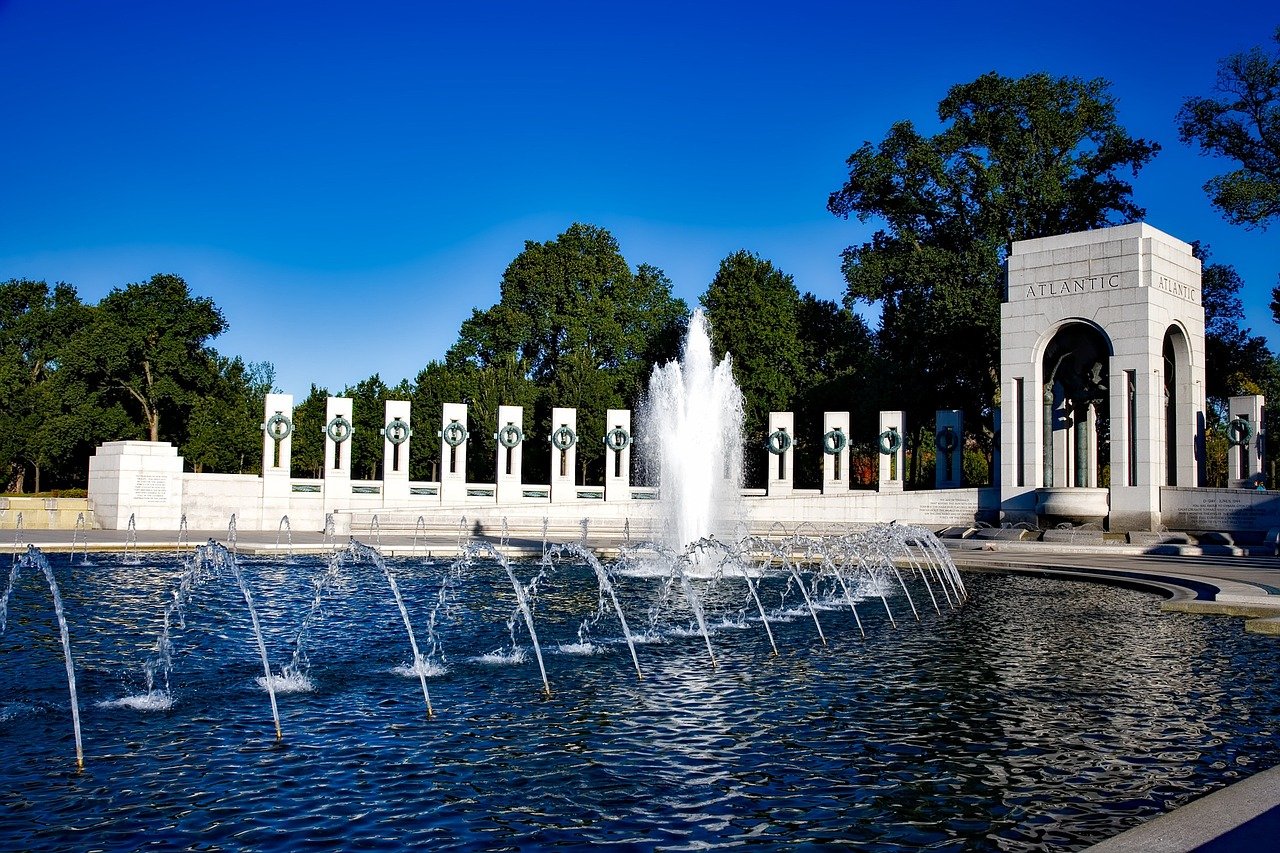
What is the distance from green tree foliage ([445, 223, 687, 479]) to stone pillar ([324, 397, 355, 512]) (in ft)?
53.9

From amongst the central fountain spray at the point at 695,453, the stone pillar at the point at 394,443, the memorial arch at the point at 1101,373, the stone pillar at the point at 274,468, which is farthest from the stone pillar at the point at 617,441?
the memorial arch at the point at 1101,373

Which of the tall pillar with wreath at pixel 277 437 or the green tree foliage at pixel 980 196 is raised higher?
the green tree foliage at pixel 980 196

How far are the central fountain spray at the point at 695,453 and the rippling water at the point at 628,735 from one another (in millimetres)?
9749

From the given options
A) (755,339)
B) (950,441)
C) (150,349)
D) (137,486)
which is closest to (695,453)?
(950,441)

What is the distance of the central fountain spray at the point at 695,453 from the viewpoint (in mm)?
22969

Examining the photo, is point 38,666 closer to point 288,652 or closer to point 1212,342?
point 288,652

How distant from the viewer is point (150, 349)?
49.2m

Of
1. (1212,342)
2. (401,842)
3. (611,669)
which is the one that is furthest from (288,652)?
(1212,342)

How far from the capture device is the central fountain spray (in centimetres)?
2297

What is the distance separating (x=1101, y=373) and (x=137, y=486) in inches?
1116

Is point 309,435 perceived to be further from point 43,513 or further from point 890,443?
point 890,443

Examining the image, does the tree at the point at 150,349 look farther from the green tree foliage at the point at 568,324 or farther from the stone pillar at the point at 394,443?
the stone pillar at the point at 394,443

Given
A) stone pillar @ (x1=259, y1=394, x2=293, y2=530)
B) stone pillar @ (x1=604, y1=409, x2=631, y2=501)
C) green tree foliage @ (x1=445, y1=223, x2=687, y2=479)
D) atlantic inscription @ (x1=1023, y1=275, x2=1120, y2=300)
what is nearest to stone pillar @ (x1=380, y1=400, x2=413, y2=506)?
stone pillar @ (x1=259, y1=394, x2=293, y2=530)

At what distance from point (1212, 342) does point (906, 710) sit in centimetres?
3601
